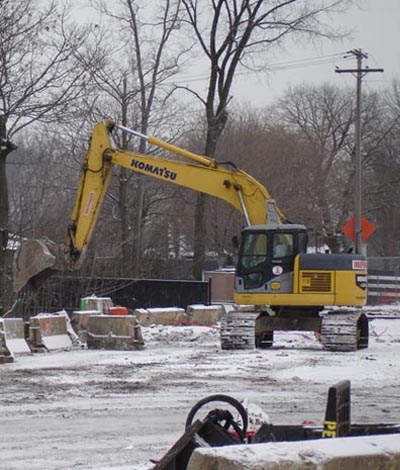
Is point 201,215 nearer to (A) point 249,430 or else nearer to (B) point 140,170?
(B) point 140,170

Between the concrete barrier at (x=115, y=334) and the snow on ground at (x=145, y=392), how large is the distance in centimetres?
40

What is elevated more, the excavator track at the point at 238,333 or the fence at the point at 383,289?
the fence at the point at 383,289

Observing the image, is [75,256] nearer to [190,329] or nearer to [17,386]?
[190,329]

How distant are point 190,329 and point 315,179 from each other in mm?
39303

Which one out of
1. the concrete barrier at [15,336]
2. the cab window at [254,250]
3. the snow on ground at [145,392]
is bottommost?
the snow on ground at [145,392]

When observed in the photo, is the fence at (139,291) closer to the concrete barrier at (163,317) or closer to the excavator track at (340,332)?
the concrete barrier at (163,317)

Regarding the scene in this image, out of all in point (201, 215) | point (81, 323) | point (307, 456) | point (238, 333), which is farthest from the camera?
point (201, 215)

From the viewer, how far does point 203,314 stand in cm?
2981

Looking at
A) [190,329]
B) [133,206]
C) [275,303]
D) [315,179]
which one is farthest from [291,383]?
[315,179]

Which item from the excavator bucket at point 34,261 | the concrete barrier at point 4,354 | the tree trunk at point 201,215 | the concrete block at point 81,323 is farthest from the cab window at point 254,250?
the tree trunk at point 201,215

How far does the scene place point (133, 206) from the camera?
1934 inches

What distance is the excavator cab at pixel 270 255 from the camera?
22906mm

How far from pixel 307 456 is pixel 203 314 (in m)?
24.5

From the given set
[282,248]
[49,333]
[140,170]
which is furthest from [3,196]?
[282,248]
